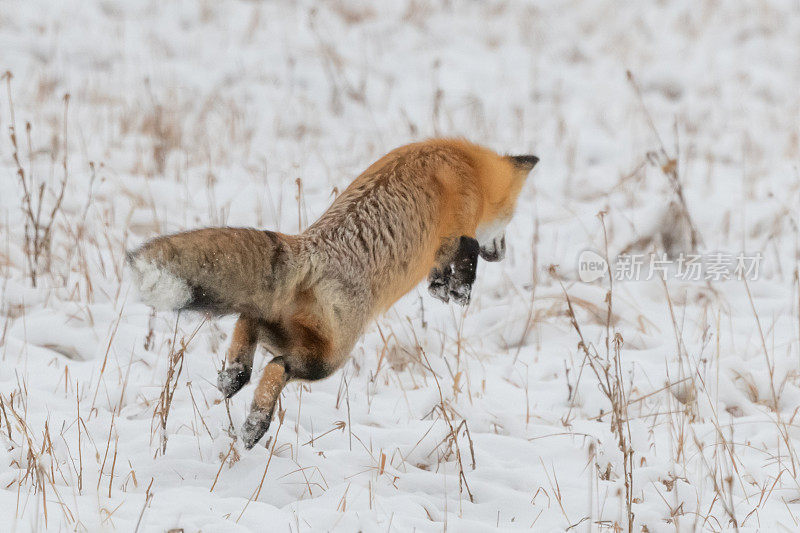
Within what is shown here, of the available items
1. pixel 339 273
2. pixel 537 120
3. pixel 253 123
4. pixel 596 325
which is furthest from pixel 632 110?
pixel 339 273

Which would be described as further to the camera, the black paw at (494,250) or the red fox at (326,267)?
the black paw at (494,250)

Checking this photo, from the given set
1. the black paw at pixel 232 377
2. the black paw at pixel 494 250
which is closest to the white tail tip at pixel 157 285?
the black paw at pixel 232 377

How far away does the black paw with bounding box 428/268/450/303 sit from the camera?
162 inches

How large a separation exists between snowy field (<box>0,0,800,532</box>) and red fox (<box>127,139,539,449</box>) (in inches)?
15.2

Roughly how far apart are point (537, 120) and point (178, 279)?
7780 mm

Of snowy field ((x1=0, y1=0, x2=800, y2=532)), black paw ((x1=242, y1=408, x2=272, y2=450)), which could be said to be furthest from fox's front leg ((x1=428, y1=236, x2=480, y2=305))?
black paw ((x1=242, y1=408, x2=272, y2=450))

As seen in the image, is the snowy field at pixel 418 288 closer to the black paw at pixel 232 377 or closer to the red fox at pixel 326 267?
the black paw at pixel 232 377

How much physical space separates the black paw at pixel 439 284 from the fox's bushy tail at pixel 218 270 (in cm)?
109

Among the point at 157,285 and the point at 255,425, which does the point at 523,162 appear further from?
the point at 157,285

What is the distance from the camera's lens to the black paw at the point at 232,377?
329 cm

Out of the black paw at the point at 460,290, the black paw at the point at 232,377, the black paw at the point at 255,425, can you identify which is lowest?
the black paw at the point at 255,425

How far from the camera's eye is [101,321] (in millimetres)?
4637

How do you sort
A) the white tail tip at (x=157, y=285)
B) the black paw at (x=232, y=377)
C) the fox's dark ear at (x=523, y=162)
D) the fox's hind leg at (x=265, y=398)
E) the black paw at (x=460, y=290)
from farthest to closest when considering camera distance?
the fox's dark ear at (x=523, y=162) → the black paw at (x=460, y=290) → the black paw at (x=232, y=377) → the fox's hind leg at (x=265, y=398) → the white tail tip at (x=157, y=285)

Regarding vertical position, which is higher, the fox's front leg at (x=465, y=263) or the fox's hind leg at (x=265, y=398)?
the fox's front leg at (x=465, y=263)
